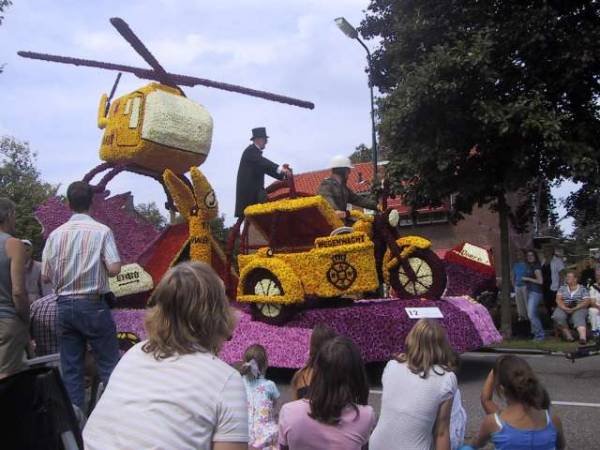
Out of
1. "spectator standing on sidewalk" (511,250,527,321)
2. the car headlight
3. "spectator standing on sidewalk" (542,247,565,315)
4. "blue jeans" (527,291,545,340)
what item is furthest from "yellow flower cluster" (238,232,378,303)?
"spectator standing on sidewalk" (542,247,565,315)

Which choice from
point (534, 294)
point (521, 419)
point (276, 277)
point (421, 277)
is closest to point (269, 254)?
point (276, 277)

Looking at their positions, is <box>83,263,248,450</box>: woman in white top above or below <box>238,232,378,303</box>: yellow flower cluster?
below

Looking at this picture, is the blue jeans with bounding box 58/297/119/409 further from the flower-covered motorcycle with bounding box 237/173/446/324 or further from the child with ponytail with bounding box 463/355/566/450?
the flower-covered motorcycle with bounding box 237/173/446/324

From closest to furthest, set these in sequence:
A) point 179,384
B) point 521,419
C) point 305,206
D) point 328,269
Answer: point 179,384 → point 521,419 → point 328,269 → point 305,206

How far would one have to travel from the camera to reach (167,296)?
2223 millimetres

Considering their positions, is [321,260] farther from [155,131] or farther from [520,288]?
[520,288]

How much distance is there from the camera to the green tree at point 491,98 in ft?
40.8

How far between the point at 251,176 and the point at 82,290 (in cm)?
458

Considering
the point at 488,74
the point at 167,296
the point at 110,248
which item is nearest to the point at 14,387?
the point at 167,296

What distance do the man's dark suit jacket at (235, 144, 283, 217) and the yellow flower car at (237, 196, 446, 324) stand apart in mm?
333

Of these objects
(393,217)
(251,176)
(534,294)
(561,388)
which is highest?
(251,176)

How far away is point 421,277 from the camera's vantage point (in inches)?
328

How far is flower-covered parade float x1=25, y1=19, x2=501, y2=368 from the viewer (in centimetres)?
771

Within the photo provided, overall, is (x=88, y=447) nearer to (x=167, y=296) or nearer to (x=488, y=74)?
(x=167, y=296)
